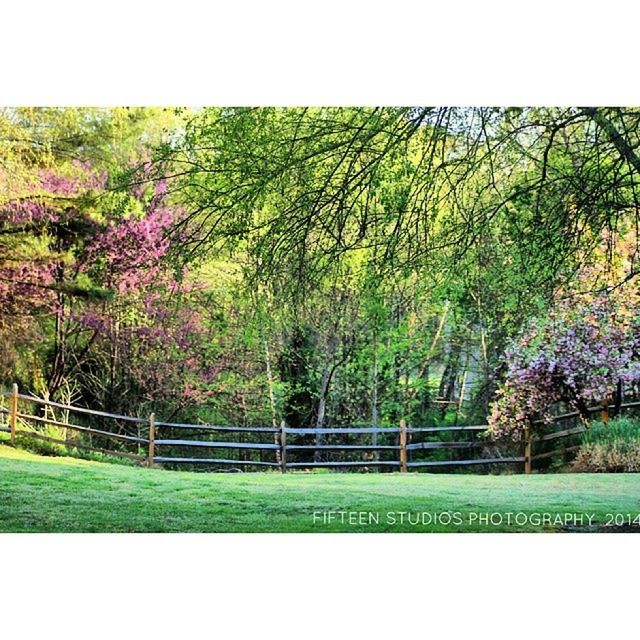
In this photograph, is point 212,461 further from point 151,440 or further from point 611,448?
point 611,448

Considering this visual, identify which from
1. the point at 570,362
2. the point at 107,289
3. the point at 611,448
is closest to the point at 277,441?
the point at 107,289

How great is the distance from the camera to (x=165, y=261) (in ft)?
22.0

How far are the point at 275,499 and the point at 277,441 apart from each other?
391 millimetres

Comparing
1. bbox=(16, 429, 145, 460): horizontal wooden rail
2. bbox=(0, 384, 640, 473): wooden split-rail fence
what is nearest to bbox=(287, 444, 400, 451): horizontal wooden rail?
bbox=(0, 384, 640, 473): wooden split-rail fence

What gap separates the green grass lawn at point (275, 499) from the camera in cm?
640

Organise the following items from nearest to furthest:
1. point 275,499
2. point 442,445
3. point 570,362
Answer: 1. point 275,499
2. point 442,445
3. point 570,362

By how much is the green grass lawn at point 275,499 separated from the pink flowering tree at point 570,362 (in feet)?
1.53

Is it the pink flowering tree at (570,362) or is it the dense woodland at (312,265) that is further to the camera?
the pink flowering tree at (570,362)

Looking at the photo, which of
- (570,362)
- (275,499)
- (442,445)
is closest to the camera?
(275,499)

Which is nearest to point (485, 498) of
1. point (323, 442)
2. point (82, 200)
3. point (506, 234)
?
point (323, 442)

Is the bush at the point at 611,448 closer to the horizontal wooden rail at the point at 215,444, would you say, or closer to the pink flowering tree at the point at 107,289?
the horizontal wooden rail at the point at 215,444

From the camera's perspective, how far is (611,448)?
22.0 ft

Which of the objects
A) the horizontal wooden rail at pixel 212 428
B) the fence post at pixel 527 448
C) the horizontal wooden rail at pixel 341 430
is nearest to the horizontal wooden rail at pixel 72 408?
the horizontal wooden rail at pixel 212 428

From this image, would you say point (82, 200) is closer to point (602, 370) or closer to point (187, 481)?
point (187, 481)
